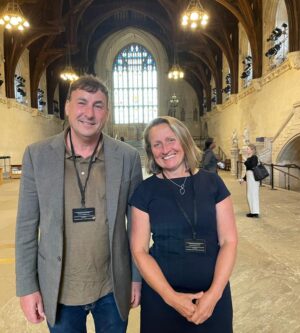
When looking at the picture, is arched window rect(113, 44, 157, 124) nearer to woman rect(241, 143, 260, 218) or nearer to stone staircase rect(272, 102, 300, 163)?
stone staircase rect(272, 102, 300, 163)

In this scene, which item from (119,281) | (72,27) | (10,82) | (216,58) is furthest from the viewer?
(216,58)

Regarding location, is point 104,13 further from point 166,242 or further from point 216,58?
point 166,242

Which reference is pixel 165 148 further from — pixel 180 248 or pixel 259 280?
pixel 259 280

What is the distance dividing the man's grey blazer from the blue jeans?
6 centimetres

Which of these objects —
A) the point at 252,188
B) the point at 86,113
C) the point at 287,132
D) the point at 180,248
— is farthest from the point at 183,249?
the point at 287,132

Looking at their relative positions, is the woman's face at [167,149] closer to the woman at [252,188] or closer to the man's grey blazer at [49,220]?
the man's grey blazer at [49,220]

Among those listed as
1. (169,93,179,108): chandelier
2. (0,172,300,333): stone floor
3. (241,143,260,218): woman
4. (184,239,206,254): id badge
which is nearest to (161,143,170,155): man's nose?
(184,239,206,254): id badge

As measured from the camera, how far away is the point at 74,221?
1.55 metres

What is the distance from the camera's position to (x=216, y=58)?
77.3ft

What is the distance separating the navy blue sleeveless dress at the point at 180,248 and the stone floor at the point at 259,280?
137cm

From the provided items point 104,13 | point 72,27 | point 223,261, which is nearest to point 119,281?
point 223,261

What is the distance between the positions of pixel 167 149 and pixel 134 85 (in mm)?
32849

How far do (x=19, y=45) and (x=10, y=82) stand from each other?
2.25 metres

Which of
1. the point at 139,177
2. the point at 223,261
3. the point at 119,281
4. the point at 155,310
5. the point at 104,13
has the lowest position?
the point at 155,310
